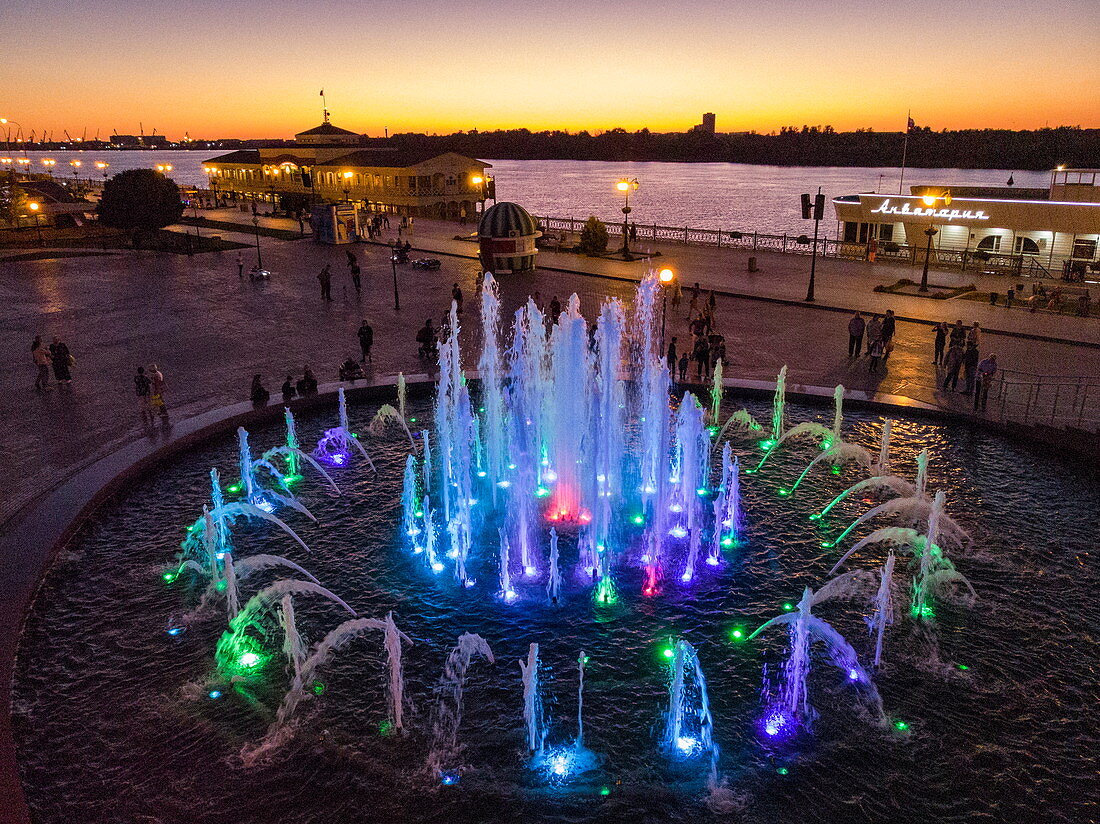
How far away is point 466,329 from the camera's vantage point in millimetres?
24391

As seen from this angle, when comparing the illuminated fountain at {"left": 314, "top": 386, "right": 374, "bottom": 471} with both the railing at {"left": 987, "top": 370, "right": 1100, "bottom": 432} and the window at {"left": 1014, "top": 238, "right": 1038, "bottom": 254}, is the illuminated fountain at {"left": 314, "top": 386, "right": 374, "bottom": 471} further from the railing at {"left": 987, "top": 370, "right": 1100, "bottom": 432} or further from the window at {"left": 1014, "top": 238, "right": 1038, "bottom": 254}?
the window at {"left": 1014, "top": 238, "right": 1038, "bottom": 254}

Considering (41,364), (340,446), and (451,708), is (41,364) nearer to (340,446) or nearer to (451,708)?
(340,446)

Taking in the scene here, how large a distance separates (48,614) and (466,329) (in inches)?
Result: 628

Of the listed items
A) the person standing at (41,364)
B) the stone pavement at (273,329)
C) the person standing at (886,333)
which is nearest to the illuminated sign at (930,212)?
the stone pavement at (273,329)

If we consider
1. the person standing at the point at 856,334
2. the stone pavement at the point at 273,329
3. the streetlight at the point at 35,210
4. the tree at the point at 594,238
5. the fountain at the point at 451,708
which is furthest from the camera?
the streetlight at the point at 35,210

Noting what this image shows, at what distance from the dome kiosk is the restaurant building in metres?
19.1

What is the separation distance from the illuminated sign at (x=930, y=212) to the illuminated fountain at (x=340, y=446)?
1395 inches

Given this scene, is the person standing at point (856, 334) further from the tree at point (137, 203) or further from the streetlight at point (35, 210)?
the streetlight at point (35, 210)

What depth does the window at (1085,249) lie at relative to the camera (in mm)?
35500

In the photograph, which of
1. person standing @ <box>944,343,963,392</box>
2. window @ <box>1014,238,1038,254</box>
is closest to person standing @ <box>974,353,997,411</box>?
person standing @ <box>944,343,963,392</box>

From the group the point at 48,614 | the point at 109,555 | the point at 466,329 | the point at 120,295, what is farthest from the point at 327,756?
the point at 120,295

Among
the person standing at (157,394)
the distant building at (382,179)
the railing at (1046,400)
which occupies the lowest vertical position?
the railing at (1046,400)

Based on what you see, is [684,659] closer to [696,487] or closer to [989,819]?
[989,819]

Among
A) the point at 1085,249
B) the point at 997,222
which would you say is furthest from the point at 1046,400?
the point at 997,222
